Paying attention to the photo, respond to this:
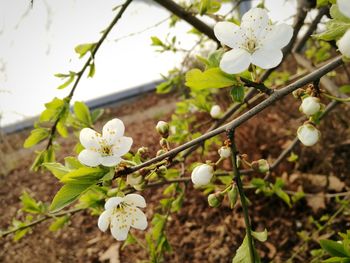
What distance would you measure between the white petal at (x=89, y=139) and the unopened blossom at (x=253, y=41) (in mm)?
375

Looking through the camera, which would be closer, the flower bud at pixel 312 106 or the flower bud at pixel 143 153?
the flower bud at pixel 312 106

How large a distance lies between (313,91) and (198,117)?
368 cm

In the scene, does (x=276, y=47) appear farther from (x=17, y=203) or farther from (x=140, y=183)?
(x=17, y=203)

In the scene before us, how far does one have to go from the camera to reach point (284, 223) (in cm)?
240

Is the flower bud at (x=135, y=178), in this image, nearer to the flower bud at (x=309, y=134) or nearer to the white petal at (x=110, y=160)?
the white petal at (x=110, y=160)

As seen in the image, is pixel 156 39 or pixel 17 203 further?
pixel 17 203

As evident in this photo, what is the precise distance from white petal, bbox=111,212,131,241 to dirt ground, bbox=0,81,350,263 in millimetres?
1230

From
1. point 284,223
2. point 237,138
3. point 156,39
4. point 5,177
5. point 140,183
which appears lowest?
point 284,223

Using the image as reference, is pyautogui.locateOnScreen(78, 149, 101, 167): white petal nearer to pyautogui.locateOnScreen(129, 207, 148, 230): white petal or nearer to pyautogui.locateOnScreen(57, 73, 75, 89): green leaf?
pyautogui.locateOnScreen(129, 207, 148, 230): white petal

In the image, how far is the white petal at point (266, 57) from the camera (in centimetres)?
75

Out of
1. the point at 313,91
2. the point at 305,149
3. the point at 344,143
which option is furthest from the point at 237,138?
the point at 313,91

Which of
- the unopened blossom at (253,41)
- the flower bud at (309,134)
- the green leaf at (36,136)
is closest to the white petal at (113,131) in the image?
the unopened blossom at (253,41)

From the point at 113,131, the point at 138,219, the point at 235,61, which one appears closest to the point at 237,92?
the point at 235,61

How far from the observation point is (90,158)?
78 centimetres
